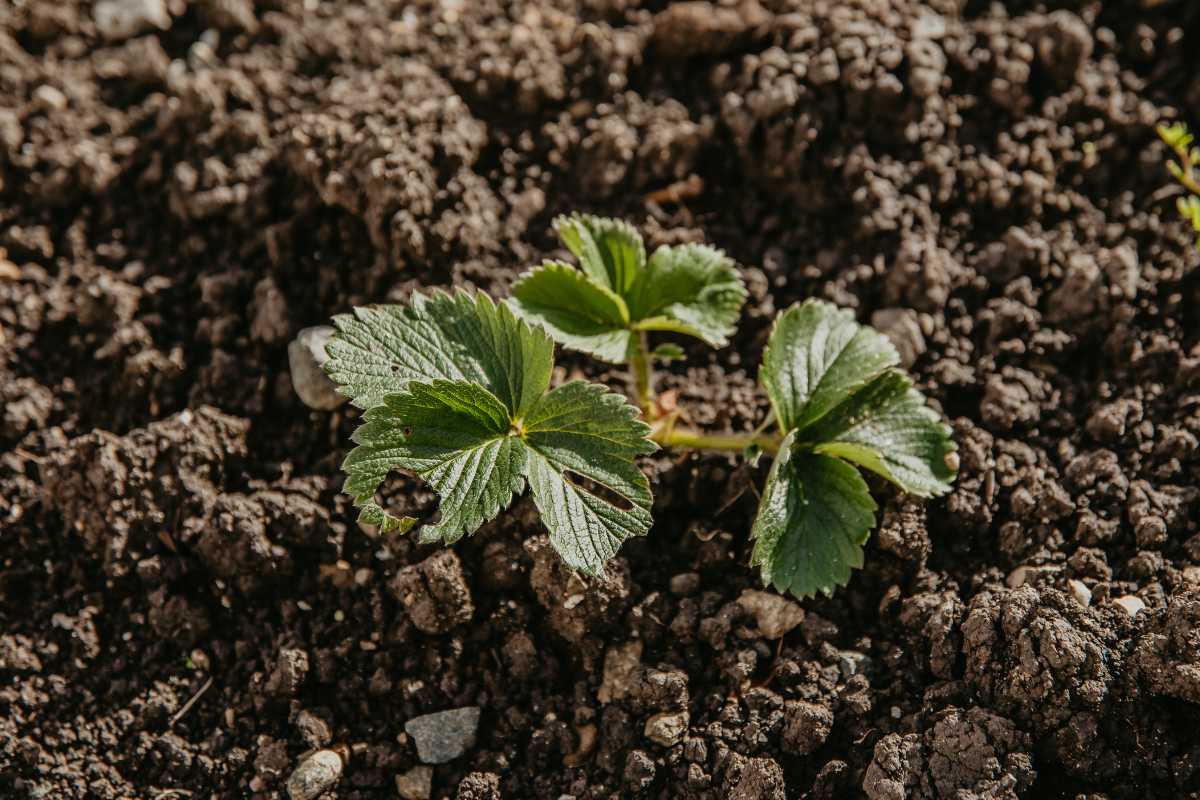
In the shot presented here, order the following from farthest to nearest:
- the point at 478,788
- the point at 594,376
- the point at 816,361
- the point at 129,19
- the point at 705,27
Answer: the point at 129,19
the point at 705,27
the point at 594,376
the point at 816,361
the point at 478,788

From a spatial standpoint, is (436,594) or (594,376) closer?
(436,594)

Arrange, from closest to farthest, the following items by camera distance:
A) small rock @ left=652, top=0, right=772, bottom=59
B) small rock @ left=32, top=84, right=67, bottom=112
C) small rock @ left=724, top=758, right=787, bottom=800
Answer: small rock @ left=724, top=758, right=787, bottom=800
small rock @ left=652, top=0, right=772, bottom=59
small rock @ left=32, top=84, right=67, bottom=112

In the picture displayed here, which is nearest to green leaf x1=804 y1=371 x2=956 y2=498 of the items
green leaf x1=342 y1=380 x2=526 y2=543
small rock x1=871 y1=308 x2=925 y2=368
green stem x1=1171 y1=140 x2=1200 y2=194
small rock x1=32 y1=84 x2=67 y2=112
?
small rock x1=871 y1=308 x2=925 y2=368

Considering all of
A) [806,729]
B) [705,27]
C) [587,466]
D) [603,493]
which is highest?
[705,27]

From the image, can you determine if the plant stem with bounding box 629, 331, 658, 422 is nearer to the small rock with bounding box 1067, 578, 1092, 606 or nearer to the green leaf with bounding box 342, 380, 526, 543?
the green leaf with bounding box 342, 380, 526, 543

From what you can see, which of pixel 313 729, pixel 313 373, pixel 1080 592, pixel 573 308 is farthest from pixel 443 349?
pixel 1080 592

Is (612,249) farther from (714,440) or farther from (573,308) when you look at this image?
(714,440)

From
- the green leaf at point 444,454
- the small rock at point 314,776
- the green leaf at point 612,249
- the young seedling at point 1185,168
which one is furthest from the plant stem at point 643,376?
the young seedling at point 1185,168
